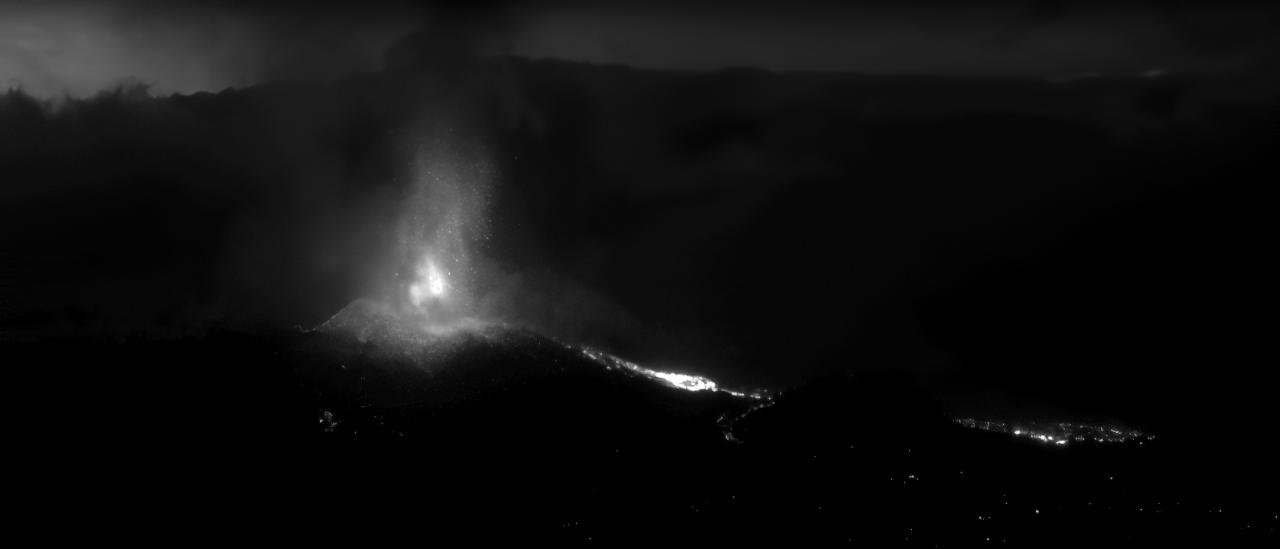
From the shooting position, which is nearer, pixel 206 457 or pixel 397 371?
pixel 206 457

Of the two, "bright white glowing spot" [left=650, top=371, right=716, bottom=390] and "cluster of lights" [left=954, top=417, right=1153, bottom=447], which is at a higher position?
"bright white glowing spot" [left=650, top=371, right=716, bottom=390]

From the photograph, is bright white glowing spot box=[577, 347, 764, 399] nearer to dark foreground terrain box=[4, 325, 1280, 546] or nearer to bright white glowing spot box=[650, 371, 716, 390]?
bright white glowing spot box=[650, 371, 716, 390]

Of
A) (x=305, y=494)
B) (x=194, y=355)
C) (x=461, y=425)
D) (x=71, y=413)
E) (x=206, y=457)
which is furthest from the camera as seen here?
(x=194, y=355)

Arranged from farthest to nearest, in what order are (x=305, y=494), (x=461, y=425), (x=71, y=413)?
1. (x=461, y=425)
2. (x=71, y=413)
3. (x=305, y=494)

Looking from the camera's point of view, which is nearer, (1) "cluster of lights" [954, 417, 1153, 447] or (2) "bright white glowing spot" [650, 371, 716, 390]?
(1) "cluster of lights" [954, 417, 1153, 447]

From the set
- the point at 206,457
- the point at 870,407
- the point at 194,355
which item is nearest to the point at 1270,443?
the point at 870,407

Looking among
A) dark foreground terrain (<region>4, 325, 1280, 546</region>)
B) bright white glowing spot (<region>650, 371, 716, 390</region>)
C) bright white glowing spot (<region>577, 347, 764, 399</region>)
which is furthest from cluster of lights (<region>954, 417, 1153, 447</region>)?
bright white glowing spot (<region>650, 371, 716, 390</region>)

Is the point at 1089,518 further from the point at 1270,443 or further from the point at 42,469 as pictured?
the point at 42,469

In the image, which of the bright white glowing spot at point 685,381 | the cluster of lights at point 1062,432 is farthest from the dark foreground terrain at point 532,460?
the bright white glowing spot at point 685,381

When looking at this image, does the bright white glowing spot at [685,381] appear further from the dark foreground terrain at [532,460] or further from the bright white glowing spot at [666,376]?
the dark foreground terrain at [532,460]
